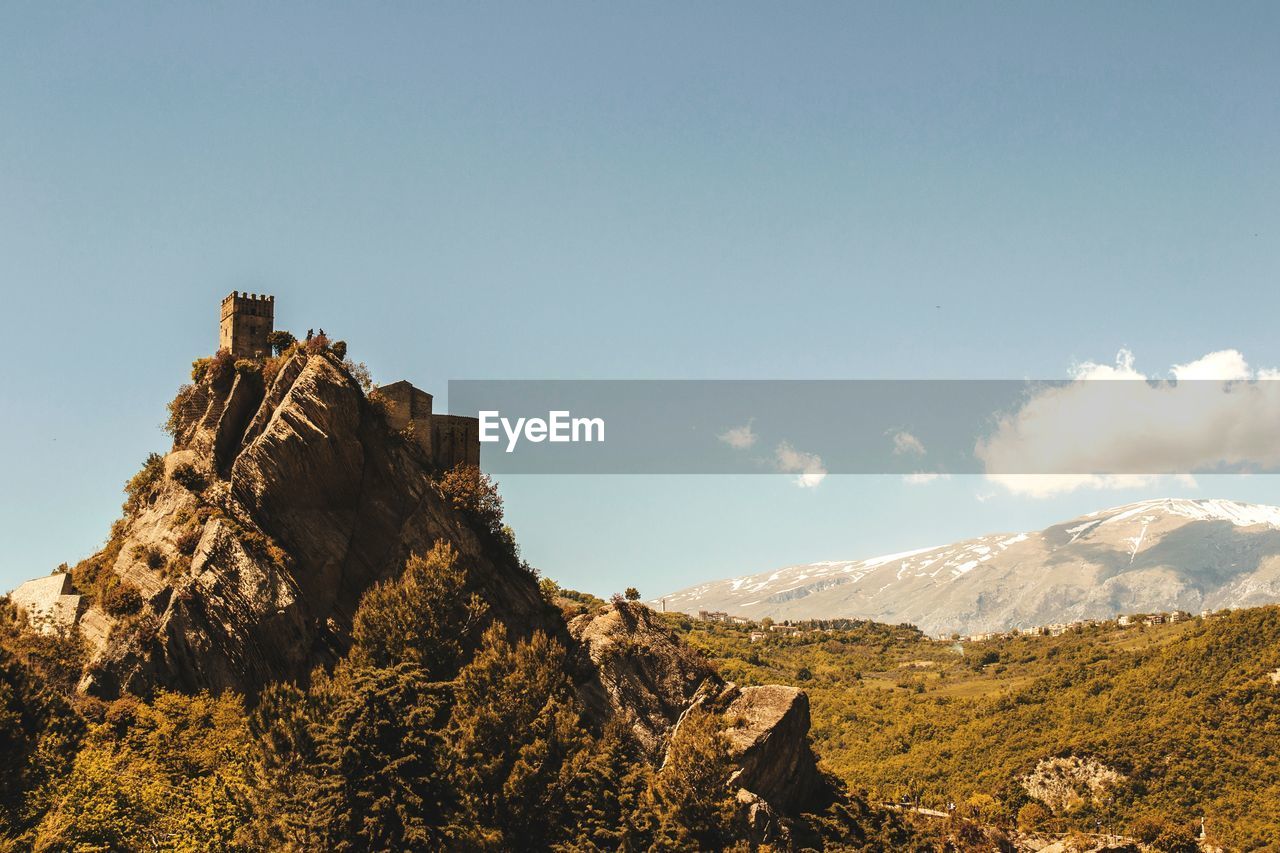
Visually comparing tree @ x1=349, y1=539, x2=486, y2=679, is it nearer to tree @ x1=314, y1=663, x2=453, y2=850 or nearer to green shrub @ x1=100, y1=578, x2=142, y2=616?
tree @ x1=314, y1=663, x2=453, y2=850

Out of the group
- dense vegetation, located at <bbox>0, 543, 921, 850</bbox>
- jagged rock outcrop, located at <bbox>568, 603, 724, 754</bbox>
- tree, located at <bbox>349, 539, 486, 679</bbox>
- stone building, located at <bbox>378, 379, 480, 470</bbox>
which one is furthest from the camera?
stone building, located at <bbox>378, 379, 480, 470</bbox>

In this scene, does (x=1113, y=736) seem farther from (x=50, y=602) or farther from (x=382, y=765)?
(x=50, y=602)

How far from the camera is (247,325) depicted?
7238 centimetres

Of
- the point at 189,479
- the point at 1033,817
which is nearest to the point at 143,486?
the point at 189,479

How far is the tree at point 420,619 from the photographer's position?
59.1 meters

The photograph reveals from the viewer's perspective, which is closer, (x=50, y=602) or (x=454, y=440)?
(x=50, y=602)

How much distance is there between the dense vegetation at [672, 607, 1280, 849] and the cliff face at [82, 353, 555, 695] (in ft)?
168

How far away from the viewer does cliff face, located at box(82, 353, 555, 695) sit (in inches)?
2346

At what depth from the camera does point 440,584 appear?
203 ft

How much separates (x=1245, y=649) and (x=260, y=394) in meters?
136

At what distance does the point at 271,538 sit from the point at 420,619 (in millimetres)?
10550

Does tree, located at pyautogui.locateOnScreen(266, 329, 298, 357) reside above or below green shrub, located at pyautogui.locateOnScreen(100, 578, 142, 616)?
above

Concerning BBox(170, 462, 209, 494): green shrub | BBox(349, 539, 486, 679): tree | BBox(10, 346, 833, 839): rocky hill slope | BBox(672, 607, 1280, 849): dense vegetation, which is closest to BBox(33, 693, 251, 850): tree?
BBox(10, 346, 833, 839): rocky hill slope

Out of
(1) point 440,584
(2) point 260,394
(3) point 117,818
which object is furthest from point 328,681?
(2) point 260,394
